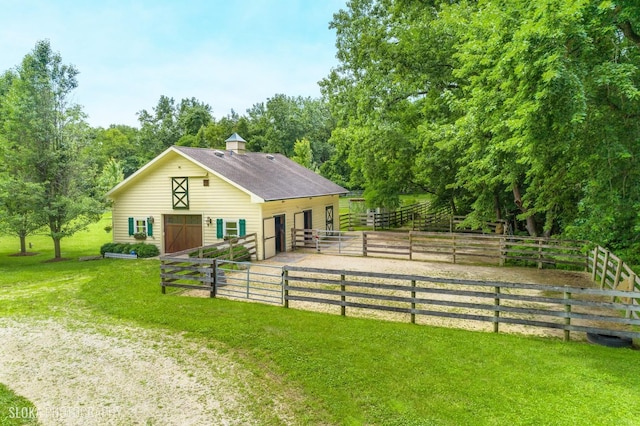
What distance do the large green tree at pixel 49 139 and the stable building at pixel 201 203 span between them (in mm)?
1840

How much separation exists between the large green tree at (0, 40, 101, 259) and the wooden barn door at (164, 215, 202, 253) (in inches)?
132

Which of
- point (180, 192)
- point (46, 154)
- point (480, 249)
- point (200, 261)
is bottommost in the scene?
point (480, 249)

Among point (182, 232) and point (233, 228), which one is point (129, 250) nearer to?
point (182, 232)

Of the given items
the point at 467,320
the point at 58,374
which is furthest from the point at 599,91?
the point at 58,374

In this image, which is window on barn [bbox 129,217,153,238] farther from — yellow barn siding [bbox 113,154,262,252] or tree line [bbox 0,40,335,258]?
tree line [bbox 0,40,335,258]

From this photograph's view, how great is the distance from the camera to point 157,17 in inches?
760

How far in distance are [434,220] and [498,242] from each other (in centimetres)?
1307

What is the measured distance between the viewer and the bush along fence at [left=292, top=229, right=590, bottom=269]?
12680mm

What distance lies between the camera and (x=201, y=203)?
658 inches

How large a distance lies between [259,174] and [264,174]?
1.71ft

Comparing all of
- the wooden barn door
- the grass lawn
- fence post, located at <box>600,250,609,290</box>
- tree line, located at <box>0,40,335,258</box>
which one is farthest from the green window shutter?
fence post, located at <box>600,250,609,290</box>

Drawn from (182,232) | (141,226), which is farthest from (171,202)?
(141,226)

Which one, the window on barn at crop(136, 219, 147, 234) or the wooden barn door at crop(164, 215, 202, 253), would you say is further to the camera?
the window on barn at crop(136, 219, 147, 234)

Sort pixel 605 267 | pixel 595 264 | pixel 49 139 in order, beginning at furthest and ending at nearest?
pixel 49 139, pixel 595 264, pixel 605 267
